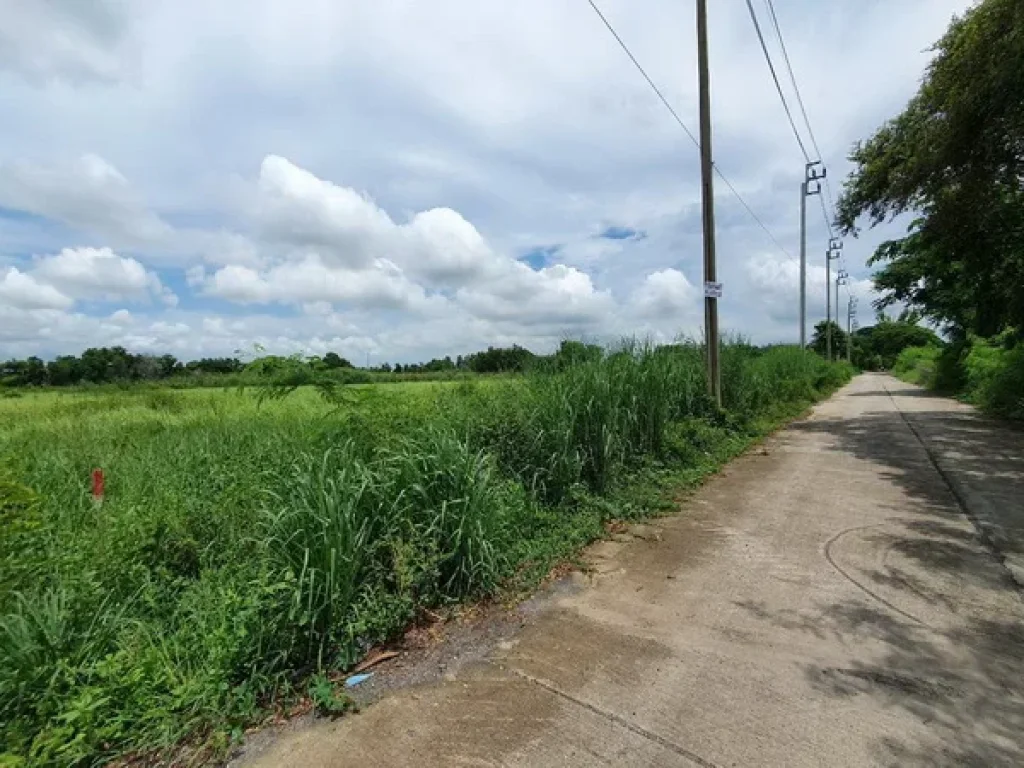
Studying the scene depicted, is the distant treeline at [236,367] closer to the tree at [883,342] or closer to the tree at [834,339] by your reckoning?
the tree at [834,339]

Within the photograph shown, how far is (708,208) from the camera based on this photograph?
9.79 metres

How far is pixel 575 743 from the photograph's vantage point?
2350 mm

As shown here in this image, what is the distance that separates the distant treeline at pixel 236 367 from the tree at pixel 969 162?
625 cm

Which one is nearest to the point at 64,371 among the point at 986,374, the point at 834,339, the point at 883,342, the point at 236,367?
the point at 236,367

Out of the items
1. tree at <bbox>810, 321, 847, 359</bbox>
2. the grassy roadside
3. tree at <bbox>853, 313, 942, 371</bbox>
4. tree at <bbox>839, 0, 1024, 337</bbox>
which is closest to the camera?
tree at <bbox>839, 0, 1024, 337</bbox>

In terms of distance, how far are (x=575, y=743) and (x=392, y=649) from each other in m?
1.20

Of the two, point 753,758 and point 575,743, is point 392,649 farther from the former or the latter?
point 753,758

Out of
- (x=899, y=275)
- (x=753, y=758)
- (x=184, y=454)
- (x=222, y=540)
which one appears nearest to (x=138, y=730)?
(x=222, y=540)

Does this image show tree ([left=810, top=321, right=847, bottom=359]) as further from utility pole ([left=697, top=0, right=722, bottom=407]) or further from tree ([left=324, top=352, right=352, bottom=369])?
tree ([left=324, top=352, right=352, bottom=369])

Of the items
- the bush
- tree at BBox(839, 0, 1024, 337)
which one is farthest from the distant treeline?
the bush

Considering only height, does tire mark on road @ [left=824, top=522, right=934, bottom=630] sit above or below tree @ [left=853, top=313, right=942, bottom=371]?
below

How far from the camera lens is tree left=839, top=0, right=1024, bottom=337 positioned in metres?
7.38

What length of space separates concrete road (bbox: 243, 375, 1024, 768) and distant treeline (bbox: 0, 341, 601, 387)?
8.90 ft

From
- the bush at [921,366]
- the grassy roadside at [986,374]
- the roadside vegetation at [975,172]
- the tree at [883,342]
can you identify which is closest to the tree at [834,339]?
the tree at [883,342]
